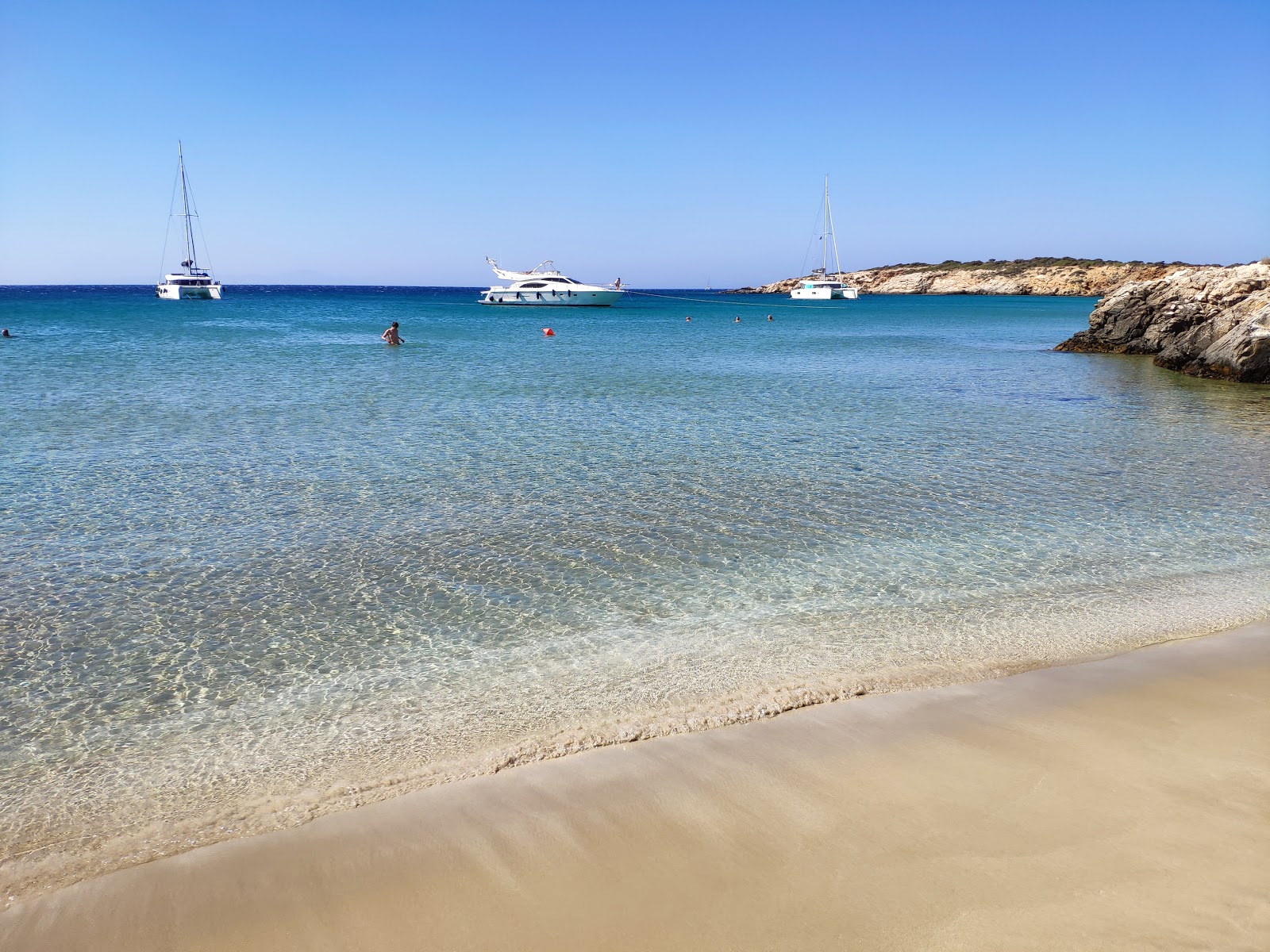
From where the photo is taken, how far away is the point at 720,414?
741 inches

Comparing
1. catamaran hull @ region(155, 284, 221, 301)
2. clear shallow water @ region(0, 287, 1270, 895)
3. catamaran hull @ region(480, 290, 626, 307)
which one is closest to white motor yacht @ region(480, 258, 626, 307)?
catamaran hull @ region(480, 290, 626, 307)

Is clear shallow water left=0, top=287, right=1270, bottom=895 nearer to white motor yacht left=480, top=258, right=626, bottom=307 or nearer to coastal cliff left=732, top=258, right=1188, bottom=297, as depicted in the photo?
white motor yacht left=480, top=258, right=626, bottom=307

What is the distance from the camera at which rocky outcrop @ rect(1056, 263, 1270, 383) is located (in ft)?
81.2

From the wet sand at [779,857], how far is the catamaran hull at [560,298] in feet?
275

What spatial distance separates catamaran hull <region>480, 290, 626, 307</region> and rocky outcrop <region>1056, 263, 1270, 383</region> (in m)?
56.1

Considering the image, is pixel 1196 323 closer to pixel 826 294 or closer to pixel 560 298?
pixel 560 298

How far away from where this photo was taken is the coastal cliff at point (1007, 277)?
136m

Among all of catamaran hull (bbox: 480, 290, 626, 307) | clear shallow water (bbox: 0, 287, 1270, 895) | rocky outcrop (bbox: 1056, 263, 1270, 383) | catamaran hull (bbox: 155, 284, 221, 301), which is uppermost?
catamaran hull (bbox: 155, 284, 221, 301)

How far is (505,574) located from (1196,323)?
30.8 m

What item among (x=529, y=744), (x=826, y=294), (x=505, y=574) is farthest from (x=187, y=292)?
(x=529, y=744)

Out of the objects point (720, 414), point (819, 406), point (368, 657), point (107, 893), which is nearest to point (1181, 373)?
point (819, 406)

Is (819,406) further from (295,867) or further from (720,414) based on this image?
(295,867)

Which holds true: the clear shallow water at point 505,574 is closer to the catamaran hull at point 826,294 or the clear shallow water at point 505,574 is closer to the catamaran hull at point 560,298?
the catamaran hull at point 560,298

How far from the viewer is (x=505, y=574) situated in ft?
26.5
